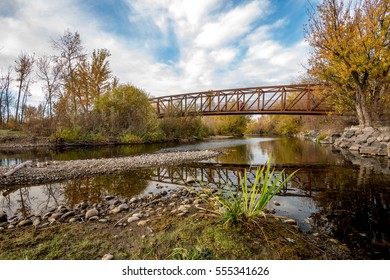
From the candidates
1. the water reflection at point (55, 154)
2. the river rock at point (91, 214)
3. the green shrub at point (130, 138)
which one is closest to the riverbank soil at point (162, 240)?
the river rock at point (91, 214)

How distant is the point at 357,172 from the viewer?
734 cm

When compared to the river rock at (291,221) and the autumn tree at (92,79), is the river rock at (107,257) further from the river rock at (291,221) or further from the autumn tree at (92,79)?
the autumn tree at (92,79)

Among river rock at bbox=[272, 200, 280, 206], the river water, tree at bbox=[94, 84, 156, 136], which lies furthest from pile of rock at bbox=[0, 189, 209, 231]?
tree at bbox=[94, 84, 156, 136]

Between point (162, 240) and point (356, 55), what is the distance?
A: 14.9m

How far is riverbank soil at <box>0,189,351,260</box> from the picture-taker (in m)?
2.19

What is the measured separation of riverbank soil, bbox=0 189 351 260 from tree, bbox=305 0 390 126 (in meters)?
13.2

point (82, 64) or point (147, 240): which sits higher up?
point (82, 64)

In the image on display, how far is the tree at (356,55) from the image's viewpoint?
37.3 ft

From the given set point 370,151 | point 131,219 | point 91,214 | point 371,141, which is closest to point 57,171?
point 91,214

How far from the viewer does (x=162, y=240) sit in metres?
2.44

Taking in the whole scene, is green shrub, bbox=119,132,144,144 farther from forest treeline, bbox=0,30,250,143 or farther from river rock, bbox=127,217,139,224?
river rock, bbox=127,217,139,224
